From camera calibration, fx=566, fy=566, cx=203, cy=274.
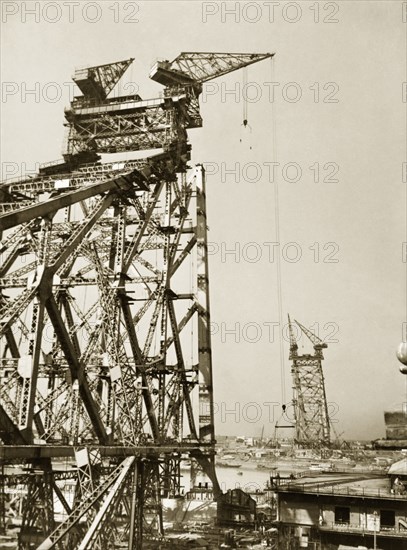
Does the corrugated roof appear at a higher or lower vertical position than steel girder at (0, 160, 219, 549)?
lower

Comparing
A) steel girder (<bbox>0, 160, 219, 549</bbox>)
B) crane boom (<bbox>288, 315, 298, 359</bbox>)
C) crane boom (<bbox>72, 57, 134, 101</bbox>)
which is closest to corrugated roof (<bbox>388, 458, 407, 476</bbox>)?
steel girder (<bbox>0, 160, 219, 549</bbox>)

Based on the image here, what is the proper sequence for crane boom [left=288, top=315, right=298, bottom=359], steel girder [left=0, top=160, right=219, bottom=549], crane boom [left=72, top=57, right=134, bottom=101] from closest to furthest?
steel girder [left=0, top=160, right=219, bottom=549]
crane boom [left=72, top=57, right=134, bottom=101]
crane boom [left=288, top=315, right=298, bottom=359]

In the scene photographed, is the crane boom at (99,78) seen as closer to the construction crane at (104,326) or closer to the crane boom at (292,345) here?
the construction crane at (104,326)

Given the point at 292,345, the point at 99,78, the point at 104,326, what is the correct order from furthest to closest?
the point at 292,345 < the point at 99,78 < the point at 104,326

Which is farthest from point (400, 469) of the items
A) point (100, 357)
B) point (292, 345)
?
point (292, 345)

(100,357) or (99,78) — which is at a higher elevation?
(99,78)

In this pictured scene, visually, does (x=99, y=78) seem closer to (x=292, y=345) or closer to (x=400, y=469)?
(x=400, y=469)

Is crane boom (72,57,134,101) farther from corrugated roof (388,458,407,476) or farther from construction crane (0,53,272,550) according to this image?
corrugated roof (388,458,407,476)

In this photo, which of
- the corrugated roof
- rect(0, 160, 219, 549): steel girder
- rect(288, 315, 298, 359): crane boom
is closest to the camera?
rect(0, 160, 219, 549): steel girder

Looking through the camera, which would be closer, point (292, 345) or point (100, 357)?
point (100, 357)

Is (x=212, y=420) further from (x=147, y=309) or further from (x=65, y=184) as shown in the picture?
(x=65, y=184)

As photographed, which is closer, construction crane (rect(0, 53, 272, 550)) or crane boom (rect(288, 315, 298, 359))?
construction crane (rect(0, 53, 272, 550))

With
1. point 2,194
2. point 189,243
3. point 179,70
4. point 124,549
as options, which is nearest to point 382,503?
point 124,549
